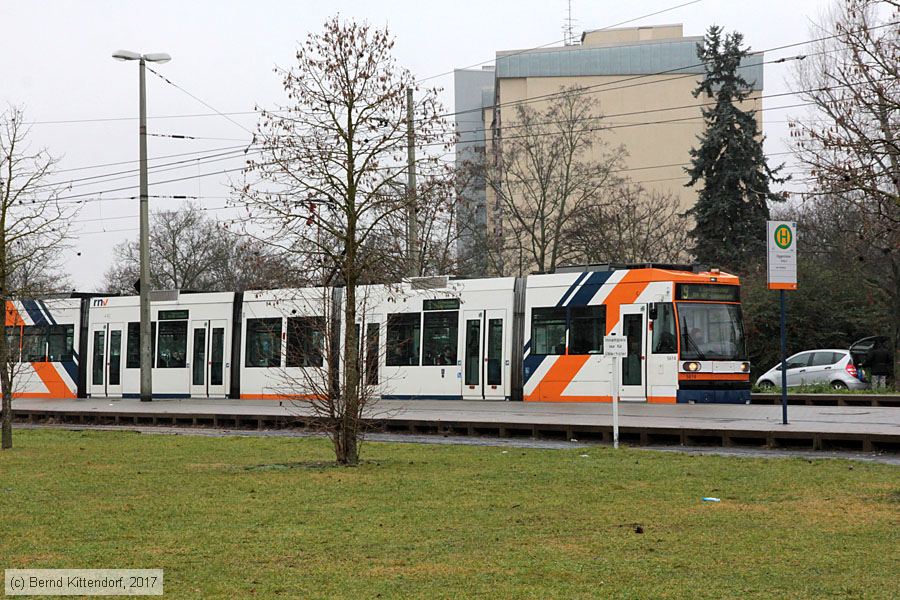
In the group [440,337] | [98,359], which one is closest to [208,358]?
[98,359]

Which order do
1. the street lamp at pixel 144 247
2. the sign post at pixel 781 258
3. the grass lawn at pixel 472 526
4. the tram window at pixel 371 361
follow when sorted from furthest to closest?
the street lamp at pixel 144 247 < the sign post at pixel 781 258 < the tram window at pixel 371 361 < the grass lawn at pixel 472 526

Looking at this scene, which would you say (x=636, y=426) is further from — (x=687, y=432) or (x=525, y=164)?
Answer: (x=525, y=164)

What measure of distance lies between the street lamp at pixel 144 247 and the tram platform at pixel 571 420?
1303 millimetres

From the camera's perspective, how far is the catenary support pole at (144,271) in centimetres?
3891

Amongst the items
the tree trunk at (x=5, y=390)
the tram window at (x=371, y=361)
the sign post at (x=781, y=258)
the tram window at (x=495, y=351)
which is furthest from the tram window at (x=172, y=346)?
the sign post at (x=781, y=258)

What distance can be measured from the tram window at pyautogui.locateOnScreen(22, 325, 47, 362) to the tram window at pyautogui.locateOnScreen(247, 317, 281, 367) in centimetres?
929

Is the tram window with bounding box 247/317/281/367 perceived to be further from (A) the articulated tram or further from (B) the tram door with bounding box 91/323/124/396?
(B) the tram door with bounding box 91/323/124/396

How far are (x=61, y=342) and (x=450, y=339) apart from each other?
53.6ft

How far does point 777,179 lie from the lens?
5625 cm

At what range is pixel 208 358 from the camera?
40.1 meters

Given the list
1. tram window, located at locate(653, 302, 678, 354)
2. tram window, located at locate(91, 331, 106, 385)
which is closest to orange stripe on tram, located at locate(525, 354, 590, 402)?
tram window, located at locate(653, 302, 678, 354)

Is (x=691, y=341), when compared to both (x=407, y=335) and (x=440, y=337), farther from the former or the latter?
(x=407, y=335)

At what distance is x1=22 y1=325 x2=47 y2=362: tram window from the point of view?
43.8 meters

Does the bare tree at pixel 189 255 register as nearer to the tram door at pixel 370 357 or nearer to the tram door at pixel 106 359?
the tram door at pixel 106 359
